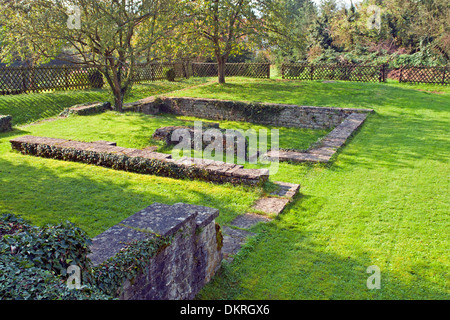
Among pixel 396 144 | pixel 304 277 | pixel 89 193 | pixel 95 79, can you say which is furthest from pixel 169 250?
pixel 95 79

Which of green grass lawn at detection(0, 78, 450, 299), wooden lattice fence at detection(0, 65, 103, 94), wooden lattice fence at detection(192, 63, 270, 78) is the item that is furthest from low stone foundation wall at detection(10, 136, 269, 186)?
wooden lattice fence at detection(192, 63, 270, 78)

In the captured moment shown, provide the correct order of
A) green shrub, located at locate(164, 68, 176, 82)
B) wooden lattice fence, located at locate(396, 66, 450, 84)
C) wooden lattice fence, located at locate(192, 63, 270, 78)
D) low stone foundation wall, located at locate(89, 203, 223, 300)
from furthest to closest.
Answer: wooden lattice fence, located at locate(192, 63, 270, 78)
green shrub, located at locate(164, 68, 176, 82)
wooden lattice fence, located at locate(396, 66, 450, 84)
low stone foundation wall, located at locate(89, 203, 223, 300)

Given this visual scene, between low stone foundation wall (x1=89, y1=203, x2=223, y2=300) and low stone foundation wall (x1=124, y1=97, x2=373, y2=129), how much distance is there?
31.9 feet

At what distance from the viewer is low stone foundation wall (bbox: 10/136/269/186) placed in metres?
6.65

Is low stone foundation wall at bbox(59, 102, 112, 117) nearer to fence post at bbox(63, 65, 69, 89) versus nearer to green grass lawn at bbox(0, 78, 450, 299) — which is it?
green grass lawn at bbox(0, 78, 450, 299)

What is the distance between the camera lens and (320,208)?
5.97 m

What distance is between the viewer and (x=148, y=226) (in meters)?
3.40

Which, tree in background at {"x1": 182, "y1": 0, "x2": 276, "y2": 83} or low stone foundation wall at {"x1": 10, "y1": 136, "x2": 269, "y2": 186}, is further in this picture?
tree in background at {"x1": 182, "y1": 0, "x2": 276, "y2": 83}

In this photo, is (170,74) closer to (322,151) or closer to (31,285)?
(322,151)

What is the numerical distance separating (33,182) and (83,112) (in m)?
6.85

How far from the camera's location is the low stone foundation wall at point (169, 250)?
9.83 ft

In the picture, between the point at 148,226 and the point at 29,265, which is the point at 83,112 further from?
the point at 29,265

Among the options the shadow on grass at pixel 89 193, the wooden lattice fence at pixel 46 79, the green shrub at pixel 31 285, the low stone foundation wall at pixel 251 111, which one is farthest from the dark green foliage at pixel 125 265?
the wooden lattice fence at pixel 46 79
